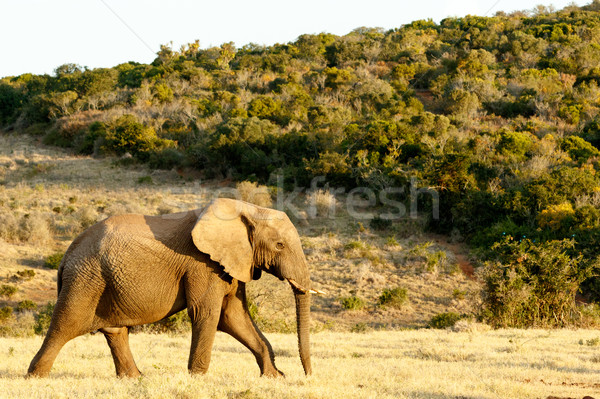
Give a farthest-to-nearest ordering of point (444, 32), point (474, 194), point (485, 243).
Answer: point (444, 32)
point (474, 194)
point (485, 243)

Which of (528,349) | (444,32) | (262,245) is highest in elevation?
(444,32)

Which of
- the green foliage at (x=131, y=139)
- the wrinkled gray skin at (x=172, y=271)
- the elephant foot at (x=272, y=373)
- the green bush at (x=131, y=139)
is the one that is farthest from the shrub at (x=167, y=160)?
the elephant foot at (x=272, y=373)

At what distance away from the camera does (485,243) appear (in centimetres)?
2209

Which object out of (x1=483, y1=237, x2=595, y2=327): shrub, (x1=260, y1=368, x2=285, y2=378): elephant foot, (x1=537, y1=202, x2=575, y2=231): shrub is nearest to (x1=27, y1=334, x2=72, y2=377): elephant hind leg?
(x1=260, y1=368, x2=285, y2=378): elephant foot

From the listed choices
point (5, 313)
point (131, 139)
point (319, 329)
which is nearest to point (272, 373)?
point (319, 329)

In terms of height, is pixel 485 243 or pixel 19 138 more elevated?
pixel 19 138

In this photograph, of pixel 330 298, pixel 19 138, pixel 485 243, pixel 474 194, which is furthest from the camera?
pixel 19 138

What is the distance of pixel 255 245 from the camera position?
26.5 ft

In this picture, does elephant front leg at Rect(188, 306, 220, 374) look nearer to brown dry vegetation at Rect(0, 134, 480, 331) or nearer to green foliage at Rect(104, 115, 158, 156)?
brown dry vegetation at Rect(0, 134, 480, 331)

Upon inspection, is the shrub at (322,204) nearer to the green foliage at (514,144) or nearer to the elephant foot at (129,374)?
the green foliage at (514,144)

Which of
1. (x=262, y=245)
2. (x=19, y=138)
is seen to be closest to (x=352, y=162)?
(x=262, y=245)

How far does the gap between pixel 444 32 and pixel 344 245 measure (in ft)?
149

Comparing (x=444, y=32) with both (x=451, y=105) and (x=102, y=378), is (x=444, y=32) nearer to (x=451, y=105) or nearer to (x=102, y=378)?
(x=451, y=105)

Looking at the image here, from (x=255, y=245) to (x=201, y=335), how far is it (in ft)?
4.32
